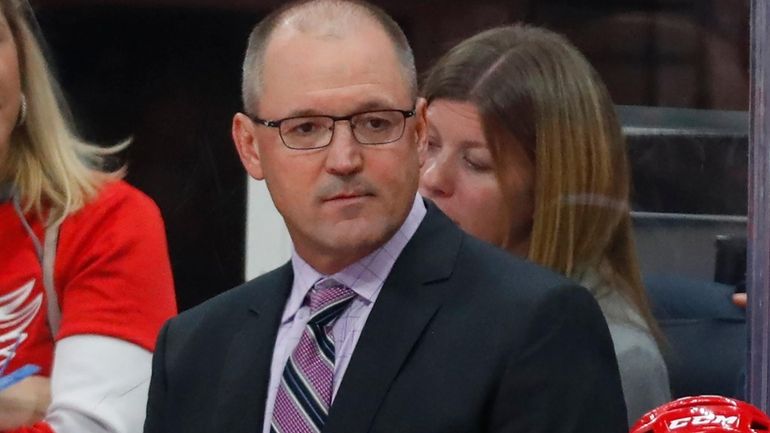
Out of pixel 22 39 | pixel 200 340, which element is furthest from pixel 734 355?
pixel 22 39

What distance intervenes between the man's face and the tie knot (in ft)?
0.09

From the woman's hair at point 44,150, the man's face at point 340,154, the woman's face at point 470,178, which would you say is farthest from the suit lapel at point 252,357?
the woman's hair at point 44,150

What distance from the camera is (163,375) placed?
1.85 metres

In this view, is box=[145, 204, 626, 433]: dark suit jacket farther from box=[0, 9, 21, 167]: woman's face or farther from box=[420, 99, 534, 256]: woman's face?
box=[0, 9, 21, 167]: woman's face

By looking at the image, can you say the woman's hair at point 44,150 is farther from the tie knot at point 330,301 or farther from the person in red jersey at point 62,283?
the tie knot at point 330,301

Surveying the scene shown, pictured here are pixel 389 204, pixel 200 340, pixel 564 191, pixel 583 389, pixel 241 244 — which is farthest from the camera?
pixel 241 244

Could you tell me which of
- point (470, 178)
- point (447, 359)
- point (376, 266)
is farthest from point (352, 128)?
point (470, 178)

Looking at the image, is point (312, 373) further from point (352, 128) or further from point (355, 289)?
point (352, 128)

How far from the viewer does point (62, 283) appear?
83.0 inches

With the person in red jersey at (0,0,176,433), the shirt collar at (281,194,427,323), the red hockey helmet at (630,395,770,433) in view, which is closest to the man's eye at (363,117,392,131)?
the shirt collar at (281,194,427,323)

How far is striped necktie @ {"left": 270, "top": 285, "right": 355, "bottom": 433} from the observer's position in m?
1.68

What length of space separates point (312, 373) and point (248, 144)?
0.33 metres

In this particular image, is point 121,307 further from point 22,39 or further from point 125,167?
point 22,39

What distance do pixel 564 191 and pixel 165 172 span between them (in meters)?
0.65
